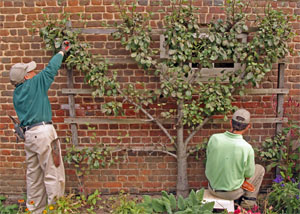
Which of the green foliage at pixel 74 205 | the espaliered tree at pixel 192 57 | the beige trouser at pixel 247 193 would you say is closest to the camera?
the beige trouser at pixel 247 193

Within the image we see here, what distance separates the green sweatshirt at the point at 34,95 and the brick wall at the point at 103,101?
584 mm

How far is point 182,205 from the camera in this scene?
332 cm

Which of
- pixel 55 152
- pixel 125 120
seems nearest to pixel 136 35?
pixel 125 120

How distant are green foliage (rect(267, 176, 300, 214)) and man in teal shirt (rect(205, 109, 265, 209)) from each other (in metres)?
0.54

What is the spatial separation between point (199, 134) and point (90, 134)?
156 cm

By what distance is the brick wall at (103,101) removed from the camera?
13.1ft

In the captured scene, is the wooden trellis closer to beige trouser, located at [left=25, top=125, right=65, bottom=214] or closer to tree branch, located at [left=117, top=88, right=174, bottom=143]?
tree branch, located at [left=117, top=88, right=174, bottom=143]

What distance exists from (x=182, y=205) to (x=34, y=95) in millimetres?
2135

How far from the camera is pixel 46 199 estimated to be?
13.1 ft

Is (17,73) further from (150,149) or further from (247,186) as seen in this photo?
(247,186)

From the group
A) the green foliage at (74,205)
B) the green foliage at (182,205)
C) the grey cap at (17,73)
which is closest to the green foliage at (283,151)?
the green foliage at (182,205)

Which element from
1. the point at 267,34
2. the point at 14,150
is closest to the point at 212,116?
the point at 267,34

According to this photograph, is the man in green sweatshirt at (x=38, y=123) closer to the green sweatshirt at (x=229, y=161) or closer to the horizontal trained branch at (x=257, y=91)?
the horizontal trained branch at (x=257, y=91)

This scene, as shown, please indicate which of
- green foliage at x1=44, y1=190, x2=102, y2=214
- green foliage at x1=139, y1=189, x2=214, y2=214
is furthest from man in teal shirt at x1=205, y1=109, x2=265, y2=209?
green foliage at x1=44, y1=190, x2=102, y2=214
